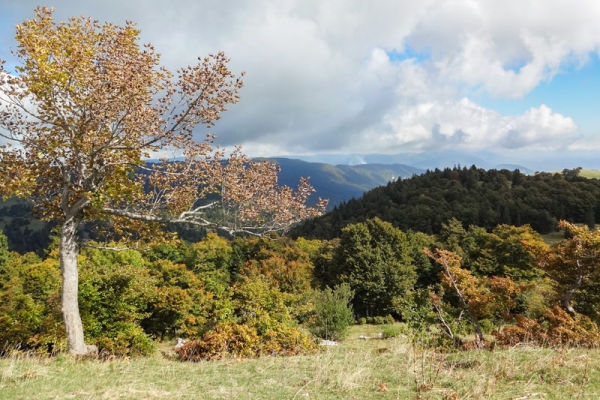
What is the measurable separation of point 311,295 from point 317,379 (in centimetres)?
2543

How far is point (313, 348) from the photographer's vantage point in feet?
46.6

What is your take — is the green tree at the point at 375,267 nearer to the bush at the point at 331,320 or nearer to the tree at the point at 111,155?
the bush at the point at 331,320

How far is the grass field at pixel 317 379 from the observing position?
21.0 feet

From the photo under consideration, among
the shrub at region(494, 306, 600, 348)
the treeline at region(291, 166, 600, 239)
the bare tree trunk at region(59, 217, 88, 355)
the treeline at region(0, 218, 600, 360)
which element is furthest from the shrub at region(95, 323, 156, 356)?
the treeline at region(291, 166, 600, 239)

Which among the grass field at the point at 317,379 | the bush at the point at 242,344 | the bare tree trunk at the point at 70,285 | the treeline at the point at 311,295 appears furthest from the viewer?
the treeline at the point at 311,295

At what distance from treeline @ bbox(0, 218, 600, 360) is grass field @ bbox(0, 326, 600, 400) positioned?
3.50 metres

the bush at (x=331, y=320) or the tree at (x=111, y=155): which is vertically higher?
the tree at (x=111, y=155)

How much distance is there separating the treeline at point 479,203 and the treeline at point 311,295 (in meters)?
32.6

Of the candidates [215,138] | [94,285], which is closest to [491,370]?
[215,138]

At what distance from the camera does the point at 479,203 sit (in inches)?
3780

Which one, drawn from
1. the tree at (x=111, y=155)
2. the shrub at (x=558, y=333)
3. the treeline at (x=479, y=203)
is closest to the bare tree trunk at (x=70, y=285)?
the tree at (x=111, y=155)

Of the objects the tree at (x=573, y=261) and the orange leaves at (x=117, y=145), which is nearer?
the orange leaves at (x=117, y=145)

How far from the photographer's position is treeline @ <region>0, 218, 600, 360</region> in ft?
46.6

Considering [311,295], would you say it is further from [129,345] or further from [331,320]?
[129,345]
